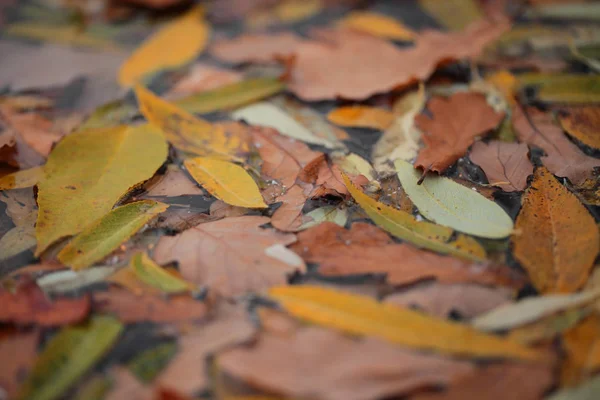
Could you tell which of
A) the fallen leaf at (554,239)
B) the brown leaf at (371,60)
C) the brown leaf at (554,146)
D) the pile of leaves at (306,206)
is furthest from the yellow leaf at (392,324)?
the brown leaf at (371,60)

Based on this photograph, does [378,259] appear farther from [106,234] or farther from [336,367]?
[106,234]

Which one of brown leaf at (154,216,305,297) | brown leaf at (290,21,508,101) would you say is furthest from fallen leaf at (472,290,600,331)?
brown leaf at (290,21,508,101)

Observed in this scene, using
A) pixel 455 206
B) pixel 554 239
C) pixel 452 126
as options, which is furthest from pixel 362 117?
pixel 554 239

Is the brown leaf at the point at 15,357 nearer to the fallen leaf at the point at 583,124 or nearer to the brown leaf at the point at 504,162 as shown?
the brown leaf at the point at 504,162

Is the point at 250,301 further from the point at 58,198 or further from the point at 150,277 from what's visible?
the point at 58,198

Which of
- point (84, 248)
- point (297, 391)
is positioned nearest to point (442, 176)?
point (297, 391)

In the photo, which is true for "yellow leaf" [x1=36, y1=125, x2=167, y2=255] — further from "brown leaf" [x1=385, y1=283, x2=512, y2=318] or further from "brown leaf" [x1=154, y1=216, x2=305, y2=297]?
"brown leaf" [x1=385, y1=283, x2=512, y2=318]

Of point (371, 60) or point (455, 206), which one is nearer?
point (455, 206)
